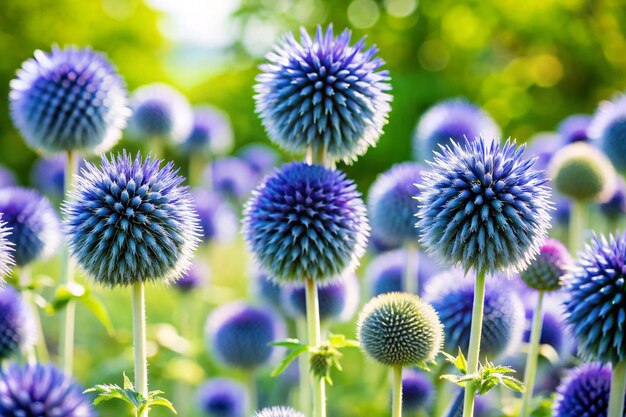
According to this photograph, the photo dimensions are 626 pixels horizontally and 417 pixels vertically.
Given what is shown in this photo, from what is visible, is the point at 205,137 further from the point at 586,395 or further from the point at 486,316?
the point at 586,395

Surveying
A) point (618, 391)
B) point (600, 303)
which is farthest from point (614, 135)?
point (618, 391)

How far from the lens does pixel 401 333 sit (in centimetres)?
243

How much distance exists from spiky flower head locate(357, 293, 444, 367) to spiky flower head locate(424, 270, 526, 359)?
2.07 feet

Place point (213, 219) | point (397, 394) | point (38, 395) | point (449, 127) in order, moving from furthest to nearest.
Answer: point (213, 219) < point (449, 127) < point (397, 394) < point (38, 395)

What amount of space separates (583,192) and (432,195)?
190cm

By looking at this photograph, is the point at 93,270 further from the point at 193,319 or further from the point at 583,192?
the point at 193,319

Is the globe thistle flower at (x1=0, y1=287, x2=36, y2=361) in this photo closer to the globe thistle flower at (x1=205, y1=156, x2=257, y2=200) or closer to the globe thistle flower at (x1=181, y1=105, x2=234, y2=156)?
the globe thistle flower at (x1=205, y1=156, x2=257, y2=200)

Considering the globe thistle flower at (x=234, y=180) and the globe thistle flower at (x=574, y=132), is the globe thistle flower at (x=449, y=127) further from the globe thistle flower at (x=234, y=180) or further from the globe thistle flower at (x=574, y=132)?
the globe thistle flower at (x=234, y=180)

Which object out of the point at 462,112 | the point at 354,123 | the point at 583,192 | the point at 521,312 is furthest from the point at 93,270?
the point at 462,112

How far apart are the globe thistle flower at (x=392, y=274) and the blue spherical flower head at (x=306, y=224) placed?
1.43m

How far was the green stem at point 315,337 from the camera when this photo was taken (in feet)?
8.39

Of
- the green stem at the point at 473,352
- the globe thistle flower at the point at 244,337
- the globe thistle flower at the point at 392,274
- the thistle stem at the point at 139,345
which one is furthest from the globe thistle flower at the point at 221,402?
the green stem at the point at 473,352

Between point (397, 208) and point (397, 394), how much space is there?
154cm

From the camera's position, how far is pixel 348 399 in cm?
484
